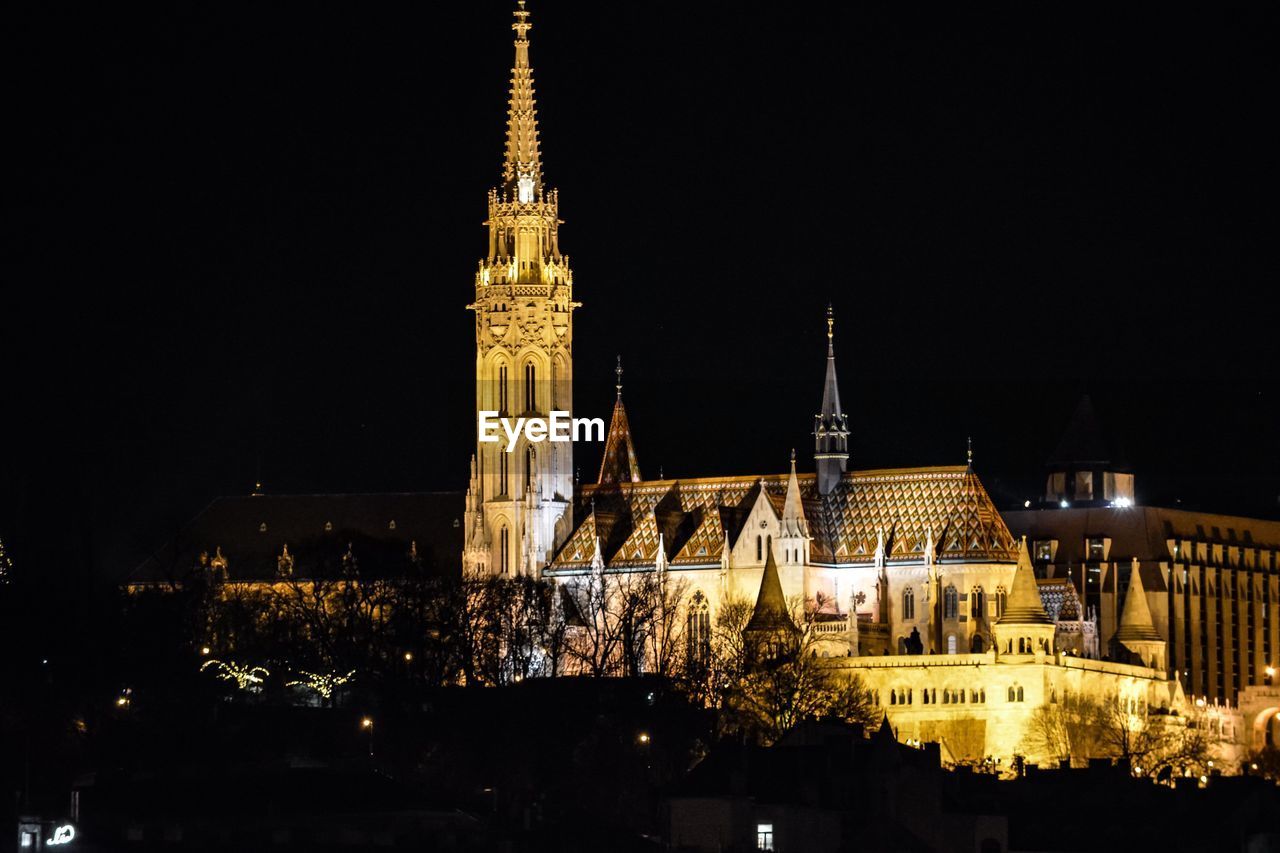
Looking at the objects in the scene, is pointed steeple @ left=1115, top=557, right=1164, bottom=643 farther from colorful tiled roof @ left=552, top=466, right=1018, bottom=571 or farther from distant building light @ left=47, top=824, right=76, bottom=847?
distant building light @ left=47, top=824, right=76, bottom=847

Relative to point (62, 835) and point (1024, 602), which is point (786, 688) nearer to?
point (1024, 602)

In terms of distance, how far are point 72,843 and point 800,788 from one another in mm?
21438

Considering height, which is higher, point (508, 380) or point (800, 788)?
point (508, 380)

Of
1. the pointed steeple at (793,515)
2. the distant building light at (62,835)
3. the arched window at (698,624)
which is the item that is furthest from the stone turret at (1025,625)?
the distant building light at (62,835)

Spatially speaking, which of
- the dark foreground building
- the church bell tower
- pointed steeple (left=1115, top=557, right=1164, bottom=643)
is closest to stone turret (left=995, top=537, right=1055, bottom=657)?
pointed steeple (left=1115, top=557, right=1164, bottom=643)

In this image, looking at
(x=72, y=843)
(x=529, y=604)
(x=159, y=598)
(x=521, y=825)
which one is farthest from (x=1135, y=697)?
(x=72, y=843)

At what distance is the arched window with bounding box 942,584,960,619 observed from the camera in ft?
620

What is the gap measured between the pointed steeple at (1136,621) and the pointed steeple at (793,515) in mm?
15215

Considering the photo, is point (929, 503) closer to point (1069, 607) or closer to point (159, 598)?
point (1069, 607)

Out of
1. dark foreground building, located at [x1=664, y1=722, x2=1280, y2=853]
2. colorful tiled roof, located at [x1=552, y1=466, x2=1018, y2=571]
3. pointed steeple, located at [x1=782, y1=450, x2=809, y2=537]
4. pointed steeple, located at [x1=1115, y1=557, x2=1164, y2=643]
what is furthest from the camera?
pointed steeple, located at [x1=1115, y1=557, x2=1164, y2=643]

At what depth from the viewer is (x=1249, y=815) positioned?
125m

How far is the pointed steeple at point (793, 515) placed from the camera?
191625 millimetres

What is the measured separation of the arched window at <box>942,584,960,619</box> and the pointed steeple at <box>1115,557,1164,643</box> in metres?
9.51

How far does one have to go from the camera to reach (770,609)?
18650 cm
